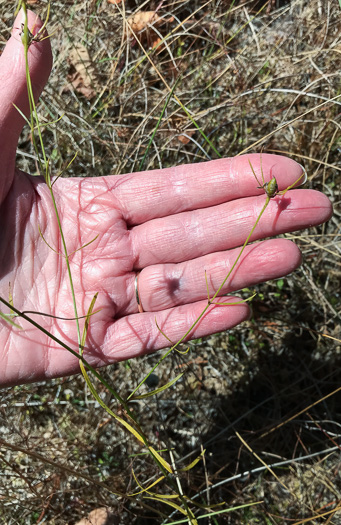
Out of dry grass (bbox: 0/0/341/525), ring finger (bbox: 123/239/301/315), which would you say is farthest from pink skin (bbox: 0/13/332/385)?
dry grass (bbox: 0/0/341/525)

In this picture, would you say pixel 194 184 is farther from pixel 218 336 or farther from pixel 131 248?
pixel 218 336

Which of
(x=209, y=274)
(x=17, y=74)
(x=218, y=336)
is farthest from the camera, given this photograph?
(x=218, y=336)

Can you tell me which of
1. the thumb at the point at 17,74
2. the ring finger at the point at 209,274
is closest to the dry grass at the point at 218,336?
the ring finger at the point at 209,274

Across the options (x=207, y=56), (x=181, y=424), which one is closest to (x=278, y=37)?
(x=207, y=56)

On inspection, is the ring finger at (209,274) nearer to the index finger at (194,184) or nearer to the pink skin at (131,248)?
the pink skin at (131,248)

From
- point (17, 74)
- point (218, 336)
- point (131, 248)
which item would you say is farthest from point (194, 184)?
point (218, 336)

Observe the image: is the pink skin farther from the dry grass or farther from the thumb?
the dry grass
